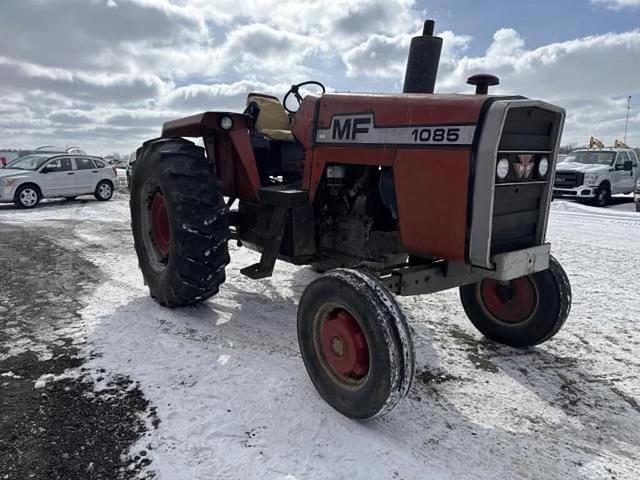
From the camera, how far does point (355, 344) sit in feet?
8.87

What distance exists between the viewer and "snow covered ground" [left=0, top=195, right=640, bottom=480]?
2375 mm

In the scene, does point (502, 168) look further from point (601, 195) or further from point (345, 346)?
point (601, 195)

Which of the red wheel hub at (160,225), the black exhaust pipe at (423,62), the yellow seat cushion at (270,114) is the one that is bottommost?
the red wheel hub at (160,225)

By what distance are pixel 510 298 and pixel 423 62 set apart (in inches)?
74.1

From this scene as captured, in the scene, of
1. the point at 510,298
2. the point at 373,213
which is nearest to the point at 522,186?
the point at 373,213

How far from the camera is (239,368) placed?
327 cm

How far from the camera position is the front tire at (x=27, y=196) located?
12781mm

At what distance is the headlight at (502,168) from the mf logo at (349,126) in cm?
84

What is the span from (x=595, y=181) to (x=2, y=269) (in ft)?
47.8

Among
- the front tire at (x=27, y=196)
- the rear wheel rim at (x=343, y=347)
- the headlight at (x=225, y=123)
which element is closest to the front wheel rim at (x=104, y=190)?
the front tire at (x=27, y=196)

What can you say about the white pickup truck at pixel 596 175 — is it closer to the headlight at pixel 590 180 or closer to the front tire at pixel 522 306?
the headlight at pixel 590 180

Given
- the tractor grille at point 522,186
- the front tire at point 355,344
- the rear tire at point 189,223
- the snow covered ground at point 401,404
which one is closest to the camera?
the snow covered ground at point 401,404

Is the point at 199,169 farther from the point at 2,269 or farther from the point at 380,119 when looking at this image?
the point at 2,269

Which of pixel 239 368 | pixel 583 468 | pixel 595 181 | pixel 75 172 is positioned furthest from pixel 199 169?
pixel 595 181
